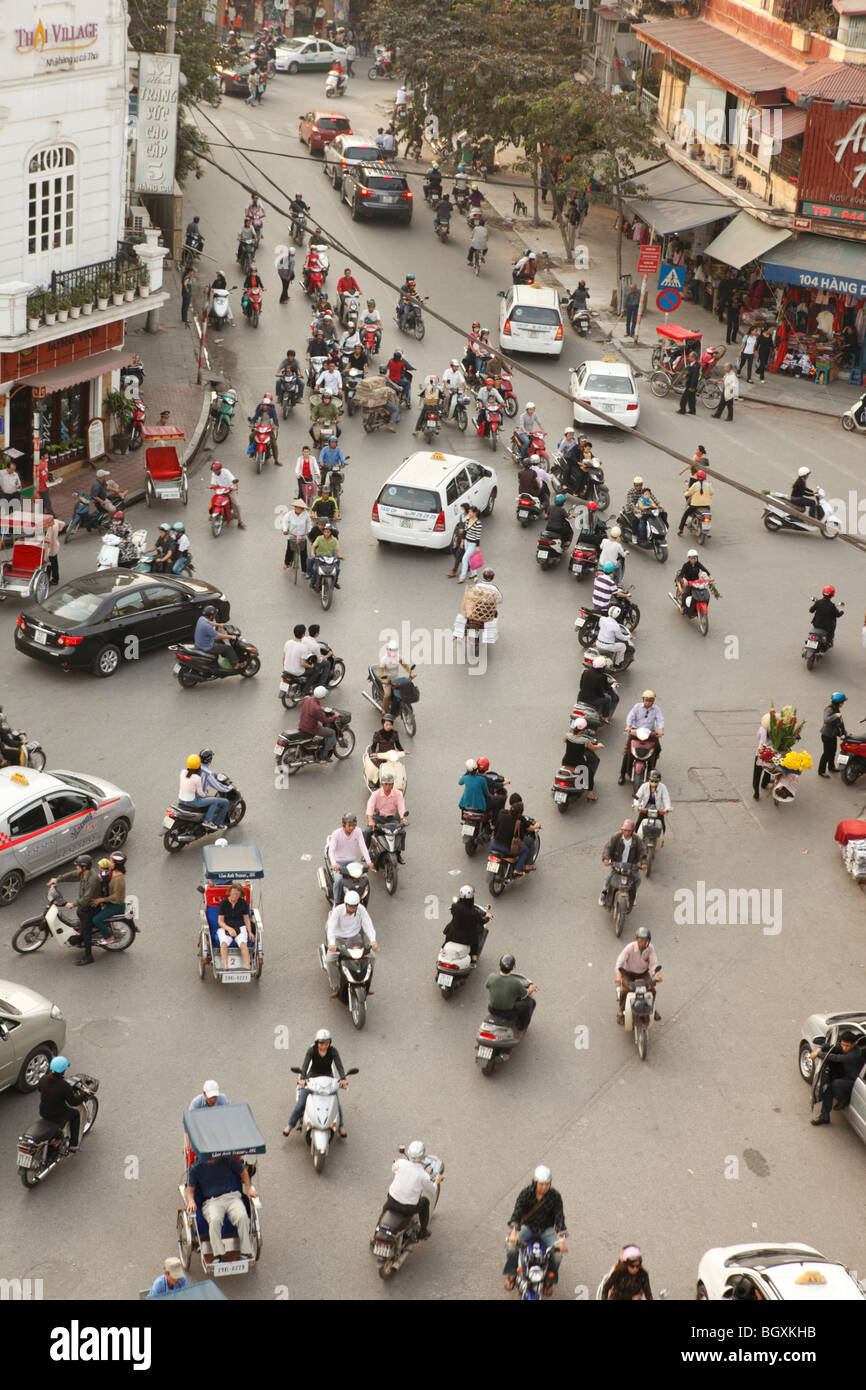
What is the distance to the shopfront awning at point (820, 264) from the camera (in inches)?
1475

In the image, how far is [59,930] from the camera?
56.0 feet

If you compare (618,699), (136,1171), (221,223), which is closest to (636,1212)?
(136,1171)

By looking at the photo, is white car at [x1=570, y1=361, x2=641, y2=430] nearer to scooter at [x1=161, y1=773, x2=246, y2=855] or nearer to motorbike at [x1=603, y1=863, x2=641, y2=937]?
scooter at [x1=161, y1=773, x2=246, y2=855]

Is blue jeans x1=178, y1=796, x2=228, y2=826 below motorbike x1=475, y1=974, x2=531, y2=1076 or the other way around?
the other way around

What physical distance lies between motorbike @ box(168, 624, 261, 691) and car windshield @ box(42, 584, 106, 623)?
134 centimetres

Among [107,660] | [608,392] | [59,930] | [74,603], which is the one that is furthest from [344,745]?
[608,392]

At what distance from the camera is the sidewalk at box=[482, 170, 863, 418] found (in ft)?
126

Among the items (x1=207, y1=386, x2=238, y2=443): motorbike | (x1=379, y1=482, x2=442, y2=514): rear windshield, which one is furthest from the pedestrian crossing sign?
(x1=379, y1=482, x2=442, y2=514): rear windshield

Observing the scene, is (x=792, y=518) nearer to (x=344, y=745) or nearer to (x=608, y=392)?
(x=608, y=392)

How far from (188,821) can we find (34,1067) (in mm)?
4574

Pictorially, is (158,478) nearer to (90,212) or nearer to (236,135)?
(90,212)

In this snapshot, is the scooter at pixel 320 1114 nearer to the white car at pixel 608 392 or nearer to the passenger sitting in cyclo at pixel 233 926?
the passenger sitting in cyclo at pixel 233 926

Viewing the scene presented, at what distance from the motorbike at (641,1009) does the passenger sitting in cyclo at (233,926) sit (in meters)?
4.05

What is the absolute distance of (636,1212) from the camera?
14.3m
